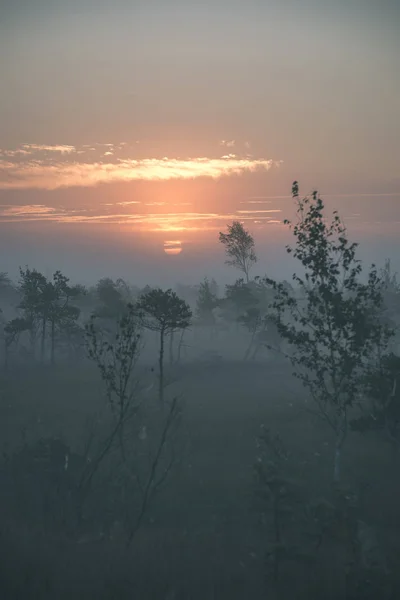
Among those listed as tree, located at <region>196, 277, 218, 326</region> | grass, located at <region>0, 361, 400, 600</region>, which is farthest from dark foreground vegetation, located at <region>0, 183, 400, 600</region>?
tree, located at <region>196, 277, 218, 326</region>

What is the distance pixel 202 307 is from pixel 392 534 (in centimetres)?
4874

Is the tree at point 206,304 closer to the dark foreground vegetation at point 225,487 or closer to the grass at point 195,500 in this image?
the grass at point 195,500

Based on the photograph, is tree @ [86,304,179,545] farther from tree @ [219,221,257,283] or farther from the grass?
tree @ [219,221,257,283]

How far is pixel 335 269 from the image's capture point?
19.0m

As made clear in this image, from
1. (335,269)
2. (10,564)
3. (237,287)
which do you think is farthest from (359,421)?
(237,287)

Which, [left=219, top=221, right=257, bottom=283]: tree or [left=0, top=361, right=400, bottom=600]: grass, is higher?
[left=219, top=221, right=257, bottom=283]: tree

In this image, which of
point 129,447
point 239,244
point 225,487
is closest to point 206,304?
point 239,244

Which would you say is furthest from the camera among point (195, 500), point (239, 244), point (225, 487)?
point (239, 244)

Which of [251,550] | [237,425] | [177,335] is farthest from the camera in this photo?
[177,335]

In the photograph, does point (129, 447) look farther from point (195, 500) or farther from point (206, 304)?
point (206, 304)

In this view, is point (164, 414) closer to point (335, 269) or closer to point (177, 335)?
point (335, 269)

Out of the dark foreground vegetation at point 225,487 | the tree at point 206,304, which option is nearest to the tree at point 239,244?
the tree at point 206,304

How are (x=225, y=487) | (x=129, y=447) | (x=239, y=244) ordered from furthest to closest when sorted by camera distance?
(x=239, y=244)
(x=129, y=447)
(x=225, y=487)

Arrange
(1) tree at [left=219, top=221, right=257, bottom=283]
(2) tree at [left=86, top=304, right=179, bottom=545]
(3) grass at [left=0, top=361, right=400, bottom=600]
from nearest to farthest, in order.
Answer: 1. (3) grass at [left=0, top=361, right=400, bottom=600]
2. (2) tree at [left=86, top=304, right=179, bottom=545]
3. (1) tree at [left=219, top=221, right=257, bottom=283]
